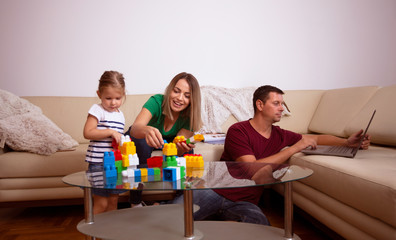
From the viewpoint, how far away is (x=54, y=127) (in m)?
2.25

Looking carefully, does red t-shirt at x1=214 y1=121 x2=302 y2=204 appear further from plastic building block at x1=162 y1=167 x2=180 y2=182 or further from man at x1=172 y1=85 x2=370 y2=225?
plastic building block at x1=162 y1=167 x2=180 y2=182

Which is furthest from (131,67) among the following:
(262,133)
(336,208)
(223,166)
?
(336,208)

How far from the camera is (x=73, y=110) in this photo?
102 inches

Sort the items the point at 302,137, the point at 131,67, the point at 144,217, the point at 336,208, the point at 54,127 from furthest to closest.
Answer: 1. the point at 131,67
2. the point at 54,127
3. the point at 302,137
4. the point at 336,208
5. the point at 144,217

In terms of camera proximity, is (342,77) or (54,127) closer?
(54,127)

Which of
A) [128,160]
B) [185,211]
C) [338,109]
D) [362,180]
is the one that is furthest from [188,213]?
[338,109]

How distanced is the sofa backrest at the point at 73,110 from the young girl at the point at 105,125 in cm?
79

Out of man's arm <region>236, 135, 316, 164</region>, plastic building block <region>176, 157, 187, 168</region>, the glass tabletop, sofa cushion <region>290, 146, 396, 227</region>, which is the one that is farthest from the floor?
plastic building block <region>176, 157, 187, 168</region>

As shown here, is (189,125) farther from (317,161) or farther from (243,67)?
(243,67)

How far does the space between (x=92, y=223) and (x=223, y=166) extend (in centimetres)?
52

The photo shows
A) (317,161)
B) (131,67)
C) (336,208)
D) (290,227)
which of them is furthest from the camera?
(131,67)

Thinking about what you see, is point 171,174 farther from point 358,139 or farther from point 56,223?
point 56,223

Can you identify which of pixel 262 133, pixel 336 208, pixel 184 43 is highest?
pixel 184 43

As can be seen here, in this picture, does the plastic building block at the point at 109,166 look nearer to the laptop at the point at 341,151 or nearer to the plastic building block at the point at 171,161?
the plastic building block at the point at 171,161
